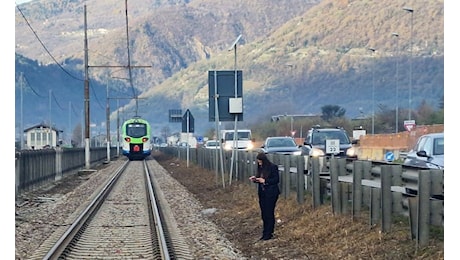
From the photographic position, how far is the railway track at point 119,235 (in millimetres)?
13914

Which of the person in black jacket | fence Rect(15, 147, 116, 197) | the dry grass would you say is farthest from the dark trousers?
fence Rect(15, 147, 116, 197)

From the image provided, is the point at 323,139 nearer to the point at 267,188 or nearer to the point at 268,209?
the point at 268,209

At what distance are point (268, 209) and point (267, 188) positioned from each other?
0.44m

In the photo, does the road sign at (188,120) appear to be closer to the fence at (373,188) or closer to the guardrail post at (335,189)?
the fence at (373,188)

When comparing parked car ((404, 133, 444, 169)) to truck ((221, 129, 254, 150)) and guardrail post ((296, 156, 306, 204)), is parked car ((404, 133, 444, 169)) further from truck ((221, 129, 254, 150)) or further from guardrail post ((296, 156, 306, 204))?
truck ((221, 129, 254, 150))

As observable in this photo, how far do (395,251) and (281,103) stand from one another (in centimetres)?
13211

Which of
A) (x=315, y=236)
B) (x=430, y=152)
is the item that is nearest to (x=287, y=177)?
(x=430, y=152)

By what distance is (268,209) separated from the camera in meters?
15.4

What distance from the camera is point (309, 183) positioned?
1844 cm

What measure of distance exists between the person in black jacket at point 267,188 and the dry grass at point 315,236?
306 millimetres

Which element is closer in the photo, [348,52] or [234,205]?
[234,205]
